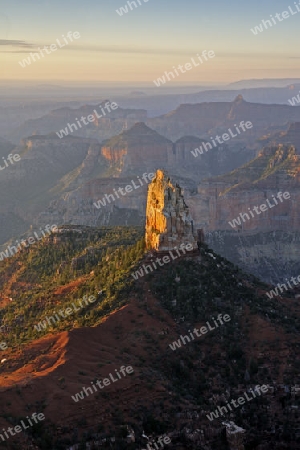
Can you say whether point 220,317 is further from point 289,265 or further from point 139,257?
point 289,265

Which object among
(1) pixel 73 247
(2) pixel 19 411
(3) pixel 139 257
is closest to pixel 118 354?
(2) pixel 19 411

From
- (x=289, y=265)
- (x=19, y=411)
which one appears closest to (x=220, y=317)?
(x=19, y=411)

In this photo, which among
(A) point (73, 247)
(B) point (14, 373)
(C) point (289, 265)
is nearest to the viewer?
(B) point (14, 373)

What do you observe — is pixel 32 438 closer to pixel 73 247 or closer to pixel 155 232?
pixel 155 232

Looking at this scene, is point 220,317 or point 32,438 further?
point 220,317

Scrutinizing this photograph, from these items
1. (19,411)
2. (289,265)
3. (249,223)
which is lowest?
(289,265)

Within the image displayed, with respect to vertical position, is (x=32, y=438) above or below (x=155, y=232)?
below

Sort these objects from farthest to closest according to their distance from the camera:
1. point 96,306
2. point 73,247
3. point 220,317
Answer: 1. point 73,247
2. point 96,306
3. point 220,317
